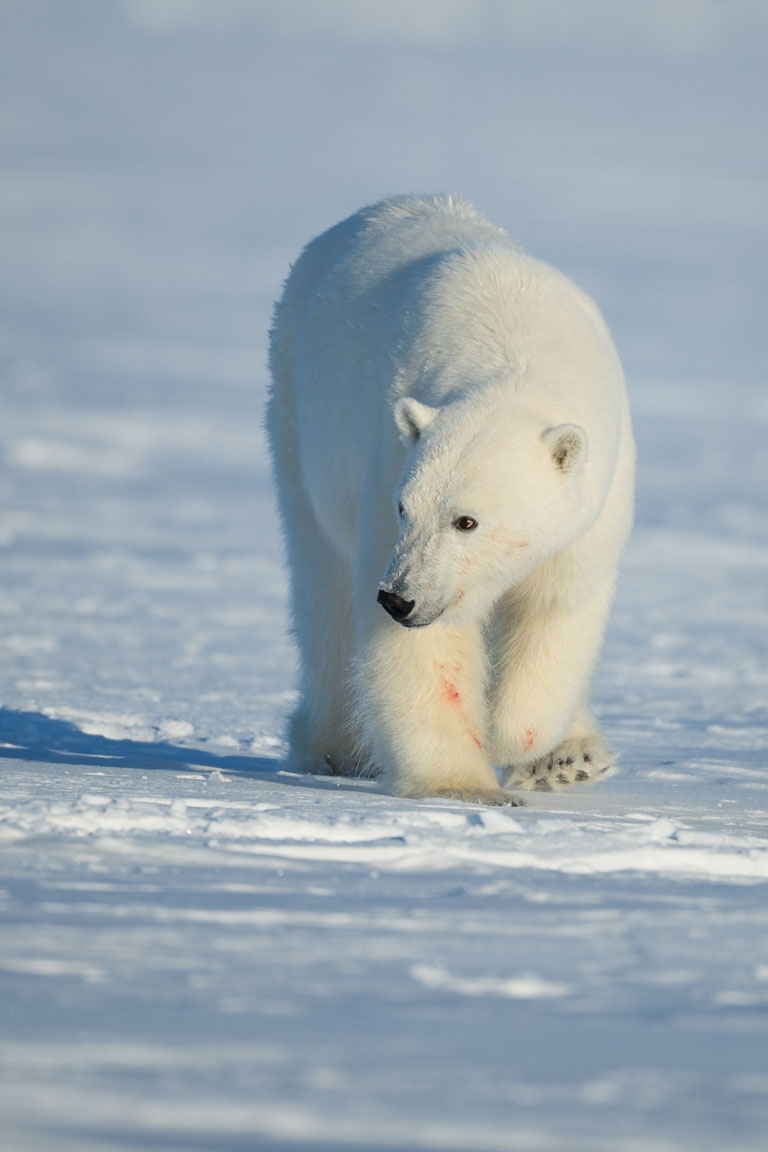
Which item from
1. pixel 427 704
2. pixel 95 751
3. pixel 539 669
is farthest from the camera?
pixel 95 751

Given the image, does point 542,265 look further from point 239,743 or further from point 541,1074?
point 541,1074

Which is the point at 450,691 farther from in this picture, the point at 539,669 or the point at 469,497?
the point at 469,497

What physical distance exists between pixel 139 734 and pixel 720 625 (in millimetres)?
5102

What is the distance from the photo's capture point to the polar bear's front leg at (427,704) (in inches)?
156

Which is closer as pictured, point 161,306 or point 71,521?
point 71,521

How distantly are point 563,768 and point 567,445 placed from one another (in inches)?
52.2

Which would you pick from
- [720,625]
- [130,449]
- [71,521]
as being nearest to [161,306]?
[130,449]

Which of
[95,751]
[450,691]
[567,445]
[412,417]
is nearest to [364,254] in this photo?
[412,417]

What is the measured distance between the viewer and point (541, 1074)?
5.73 feet

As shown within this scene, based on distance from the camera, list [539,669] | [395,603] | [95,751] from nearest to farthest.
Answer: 1. [395,603]
2. [539,669]
3. [95,751]

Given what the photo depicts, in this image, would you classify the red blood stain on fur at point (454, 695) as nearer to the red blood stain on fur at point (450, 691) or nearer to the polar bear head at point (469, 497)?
the red blood stain on fur at point (450, 691)

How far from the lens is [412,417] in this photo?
372 centimetres

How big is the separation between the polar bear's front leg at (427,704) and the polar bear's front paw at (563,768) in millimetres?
636

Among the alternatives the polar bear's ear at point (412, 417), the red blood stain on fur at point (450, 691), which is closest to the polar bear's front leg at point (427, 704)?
the red blood stain on fur at point (450, 691)
